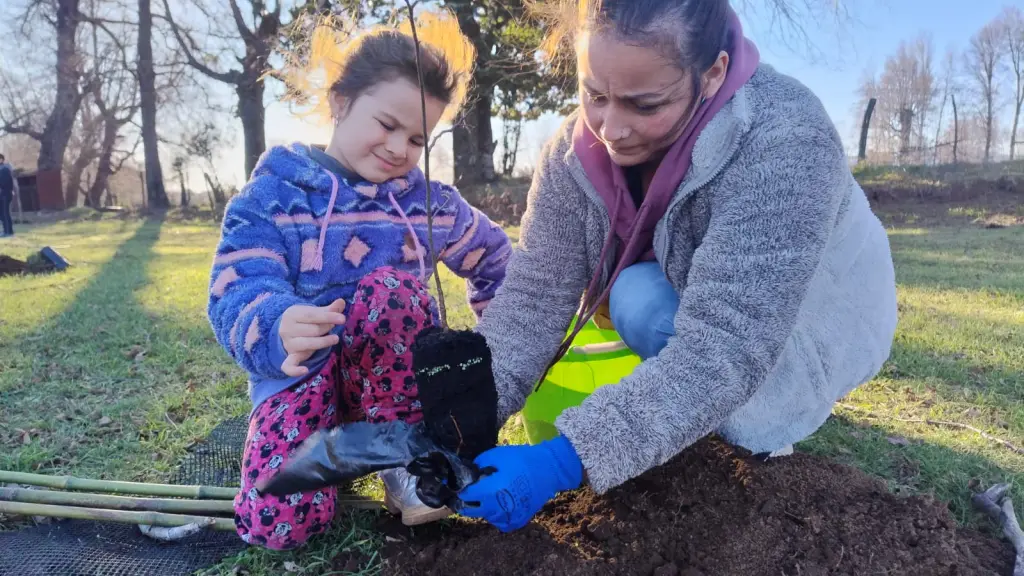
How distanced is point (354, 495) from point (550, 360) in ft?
1.95

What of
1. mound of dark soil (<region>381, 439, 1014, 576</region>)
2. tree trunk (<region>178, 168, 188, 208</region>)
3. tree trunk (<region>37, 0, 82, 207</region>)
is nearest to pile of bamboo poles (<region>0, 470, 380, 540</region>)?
mound of dark soil (<region>381, 439, 1014, 576</region>)

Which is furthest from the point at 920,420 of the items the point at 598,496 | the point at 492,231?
the point at 492,231

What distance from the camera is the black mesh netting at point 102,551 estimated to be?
4.72 ft

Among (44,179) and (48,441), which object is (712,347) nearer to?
(48,441)

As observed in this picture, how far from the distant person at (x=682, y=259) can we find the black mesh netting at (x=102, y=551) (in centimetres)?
74

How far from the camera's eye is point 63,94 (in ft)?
77.8

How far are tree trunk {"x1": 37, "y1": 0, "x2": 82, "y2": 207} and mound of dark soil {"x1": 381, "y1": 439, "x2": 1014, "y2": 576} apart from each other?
24986 mm

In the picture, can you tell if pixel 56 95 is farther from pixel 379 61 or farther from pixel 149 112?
pixel 379 61

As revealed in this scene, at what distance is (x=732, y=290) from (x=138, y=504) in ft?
4.68

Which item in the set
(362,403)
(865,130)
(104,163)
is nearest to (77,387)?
(362,403)

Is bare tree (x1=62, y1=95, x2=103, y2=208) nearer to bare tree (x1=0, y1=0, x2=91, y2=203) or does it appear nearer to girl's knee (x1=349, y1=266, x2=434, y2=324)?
bare tree (x1=0, y1=0, x2=91, y2=203)

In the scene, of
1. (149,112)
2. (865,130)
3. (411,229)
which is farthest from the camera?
(149,112)

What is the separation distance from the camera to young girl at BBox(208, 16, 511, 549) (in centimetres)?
140

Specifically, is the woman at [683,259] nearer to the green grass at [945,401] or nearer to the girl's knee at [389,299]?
the girl's knee at [389,299]
